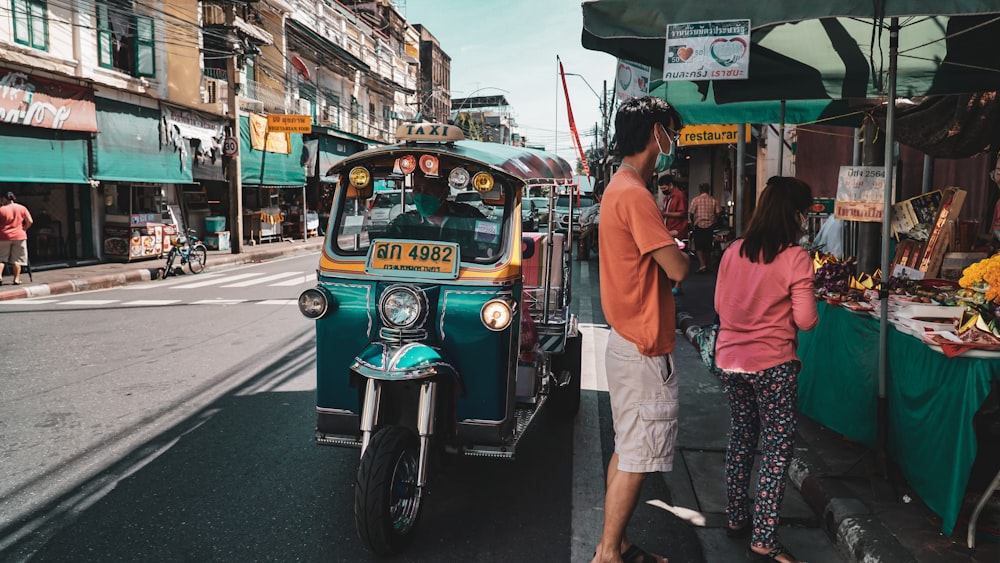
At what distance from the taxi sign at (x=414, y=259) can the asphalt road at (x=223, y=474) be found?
4.45 ft

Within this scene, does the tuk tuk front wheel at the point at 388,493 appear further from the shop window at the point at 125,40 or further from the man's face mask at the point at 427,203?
the shop window at the point at 125,40

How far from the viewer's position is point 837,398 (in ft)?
16.0

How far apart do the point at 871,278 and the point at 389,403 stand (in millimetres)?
3691

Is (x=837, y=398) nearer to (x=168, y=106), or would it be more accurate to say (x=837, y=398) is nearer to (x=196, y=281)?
(x=196, y=281)

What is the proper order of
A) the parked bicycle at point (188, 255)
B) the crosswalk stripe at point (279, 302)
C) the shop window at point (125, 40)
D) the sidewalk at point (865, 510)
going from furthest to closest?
the shop window at point (125, 40)
the parked bicycle at point (188, 255)
the crosswalk stripe at point (279, 302)
the sidewalk at point (865, 510)

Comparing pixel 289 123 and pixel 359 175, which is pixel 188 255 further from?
pixel 359 175

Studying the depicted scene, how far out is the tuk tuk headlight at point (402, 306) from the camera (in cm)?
383

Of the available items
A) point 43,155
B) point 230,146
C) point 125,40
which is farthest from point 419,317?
point 230,146

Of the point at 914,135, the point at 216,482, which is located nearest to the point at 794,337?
Result: the point at 216,482

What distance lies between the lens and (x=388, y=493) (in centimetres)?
331

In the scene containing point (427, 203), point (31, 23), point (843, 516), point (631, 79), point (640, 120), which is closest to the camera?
point (640, 120)

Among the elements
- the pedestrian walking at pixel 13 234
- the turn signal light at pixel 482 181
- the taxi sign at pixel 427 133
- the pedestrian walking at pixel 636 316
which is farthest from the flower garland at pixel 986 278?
the pedestrian walking at pixel 13 234

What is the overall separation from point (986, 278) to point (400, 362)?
119 inches

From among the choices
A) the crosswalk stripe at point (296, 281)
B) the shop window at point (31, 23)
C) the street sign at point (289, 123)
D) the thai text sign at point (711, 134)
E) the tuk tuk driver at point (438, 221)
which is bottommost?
the crosswalk stripe at point (296, 281)
